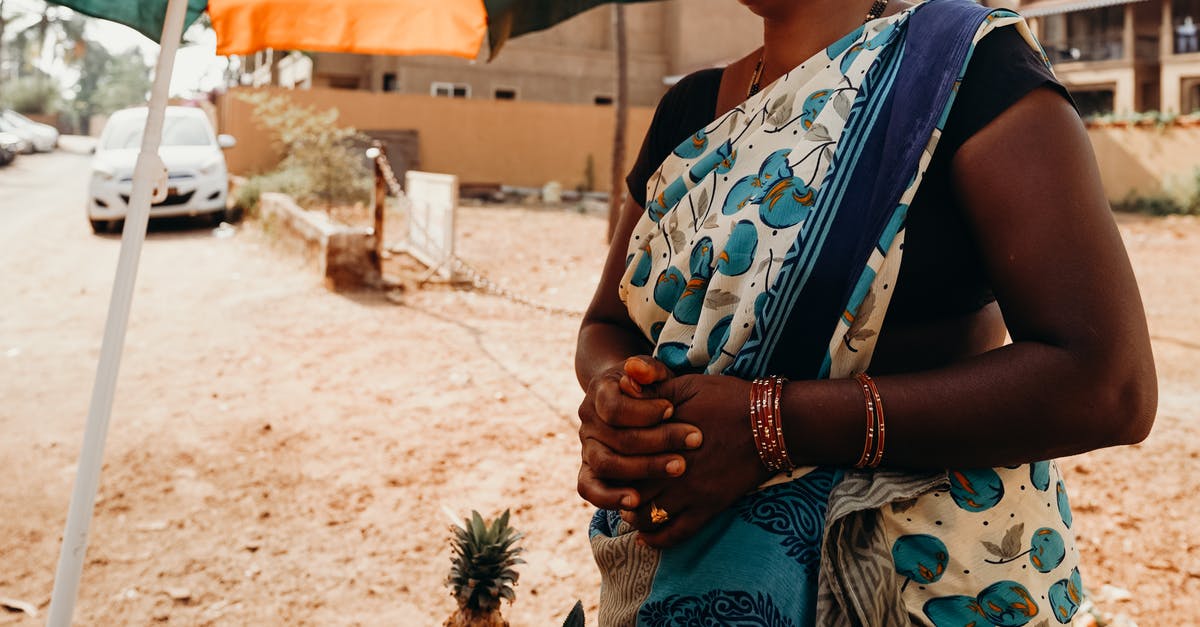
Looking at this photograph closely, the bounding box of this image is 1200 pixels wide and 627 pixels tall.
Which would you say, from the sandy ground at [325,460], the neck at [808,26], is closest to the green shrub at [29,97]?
the sandy ground at [325,460]

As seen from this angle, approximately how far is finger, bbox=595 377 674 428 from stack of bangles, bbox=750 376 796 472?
4.3 inches

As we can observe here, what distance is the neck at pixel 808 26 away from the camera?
135 cm

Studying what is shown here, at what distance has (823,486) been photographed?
1167mm

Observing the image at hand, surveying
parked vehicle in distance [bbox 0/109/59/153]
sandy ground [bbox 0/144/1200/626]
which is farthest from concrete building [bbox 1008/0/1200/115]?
parked vehicle in distance [bbox 0/109/59/153]

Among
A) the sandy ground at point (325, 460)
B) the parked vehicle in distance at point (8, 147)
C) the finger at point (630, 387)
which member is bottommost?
the sandy ground at point (325, 460)

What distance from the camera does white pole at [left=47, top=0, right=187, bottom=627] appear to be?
7.04 feet

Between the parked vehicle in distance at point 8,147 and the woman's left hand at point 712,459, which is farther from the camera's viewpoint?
the parked vehicle in distance at point 8,147

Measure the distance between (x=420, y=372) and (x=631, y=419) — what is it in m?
5.30

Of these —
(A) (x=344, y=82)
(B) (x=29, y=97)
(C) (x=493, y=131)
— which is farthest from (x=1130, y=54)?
(B) (x=29, y=97)

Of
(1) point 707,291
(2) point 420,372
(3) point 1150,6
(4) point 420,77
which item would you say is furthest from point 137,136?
(3) point 1150,6

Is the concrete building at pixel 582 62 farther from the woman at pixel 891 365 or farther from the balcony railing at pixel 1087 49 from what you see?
the woman at pixel 891 365

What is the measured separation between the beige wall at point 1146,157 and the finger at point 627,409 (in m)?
20.6

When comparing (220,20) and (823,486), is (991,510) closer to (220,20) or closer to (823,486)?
(823,486)

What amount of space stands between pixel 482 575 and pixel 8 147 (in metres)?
30.2
